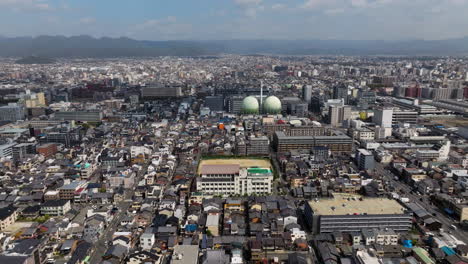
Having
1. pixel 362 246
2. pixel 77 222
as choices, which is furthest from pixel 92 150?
pixel 362 246

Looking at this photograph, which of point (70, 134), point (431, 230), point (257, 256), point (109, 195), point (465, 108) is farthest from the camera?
point (465, 108)

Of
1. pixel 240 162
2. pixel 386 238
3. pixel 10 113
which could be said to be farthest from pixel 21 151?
pixel 386 238

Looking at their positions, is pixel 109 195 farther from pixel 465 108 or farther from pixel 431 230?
pixel 465 108

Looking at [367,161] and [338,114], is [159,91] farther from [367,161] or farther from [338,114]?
[367,161]

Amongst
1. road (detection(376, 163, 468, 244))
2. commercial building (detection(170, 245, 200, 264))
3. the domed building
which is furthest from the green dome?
commercial building (detection(170, 245, 200, 264))

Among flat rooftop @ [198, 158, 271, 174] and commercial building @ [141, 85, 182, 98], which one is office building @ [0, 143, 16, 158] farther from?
commercial building @ [141, 85, 182, 98]

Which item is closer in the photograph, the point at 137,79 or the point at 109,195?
the point at 109,195
